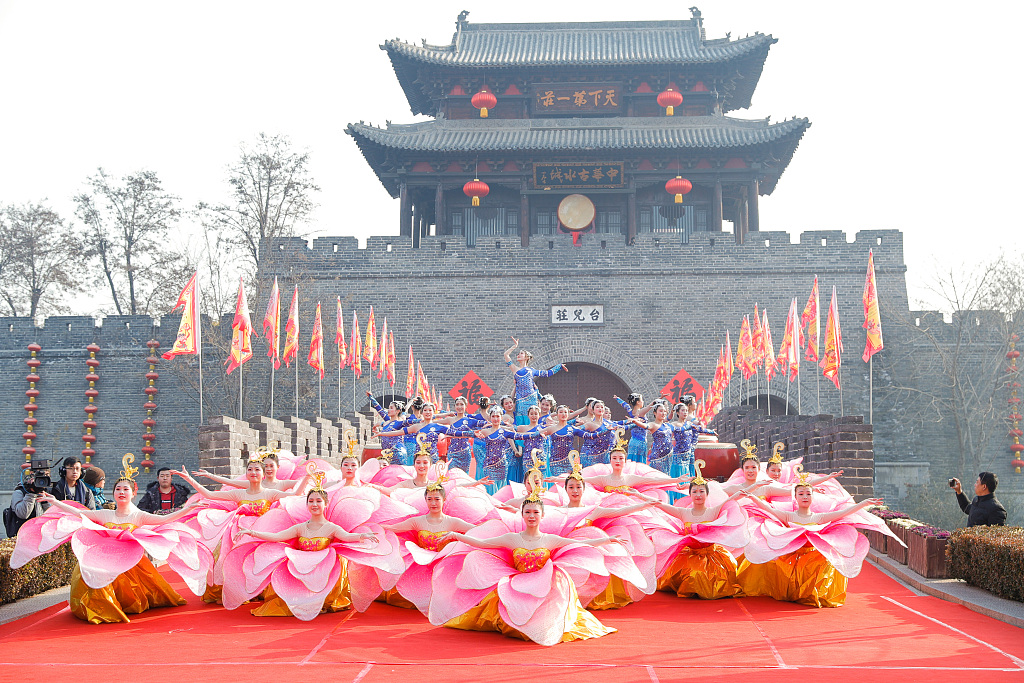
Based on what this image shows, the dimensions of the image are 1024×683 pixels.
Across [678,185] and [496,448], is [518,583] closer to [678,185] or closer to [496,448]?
[496,448]

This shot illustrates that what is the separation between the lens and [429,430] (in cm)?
1054

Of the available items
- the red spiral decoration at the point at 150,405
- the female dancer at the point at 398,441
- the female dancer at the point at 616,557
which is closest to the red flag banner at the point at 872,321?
the female dancer at the point at 398,441

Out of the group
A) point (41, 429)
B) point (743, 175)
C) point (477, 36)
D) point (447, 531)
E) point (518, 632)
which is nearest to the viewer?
point (518, 632)

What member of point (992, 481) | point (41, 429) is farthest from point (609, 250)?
point (992, 481)

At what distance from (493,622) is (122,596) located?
7.71 ft

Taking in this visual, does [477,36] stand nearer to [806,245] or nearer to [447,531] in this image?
[806,245]

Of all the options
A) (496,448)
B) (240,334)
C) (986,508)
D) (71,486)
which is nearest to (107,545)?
(71,486)

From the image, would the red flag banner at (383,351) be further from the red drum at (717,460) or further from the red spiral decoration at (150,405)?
the red drum at (717,460)

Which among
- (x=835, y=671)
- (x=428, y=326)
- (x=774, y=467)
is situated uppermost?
(x=428, y=326)

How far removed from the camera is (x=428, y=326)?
888 inches

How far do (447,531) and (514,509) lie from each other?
0.48 metres

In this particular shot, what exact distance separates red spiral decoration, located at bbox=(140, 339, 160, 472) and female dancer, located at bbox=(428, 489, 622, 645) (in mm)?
17809

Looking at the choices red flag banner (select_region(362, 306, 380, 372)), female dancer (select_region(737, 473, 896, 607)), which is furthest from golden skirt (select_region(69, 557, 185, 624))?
red flag banner (select_region(362, 306, 380, 372))

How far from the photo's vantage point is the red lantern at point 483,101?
25.3m
